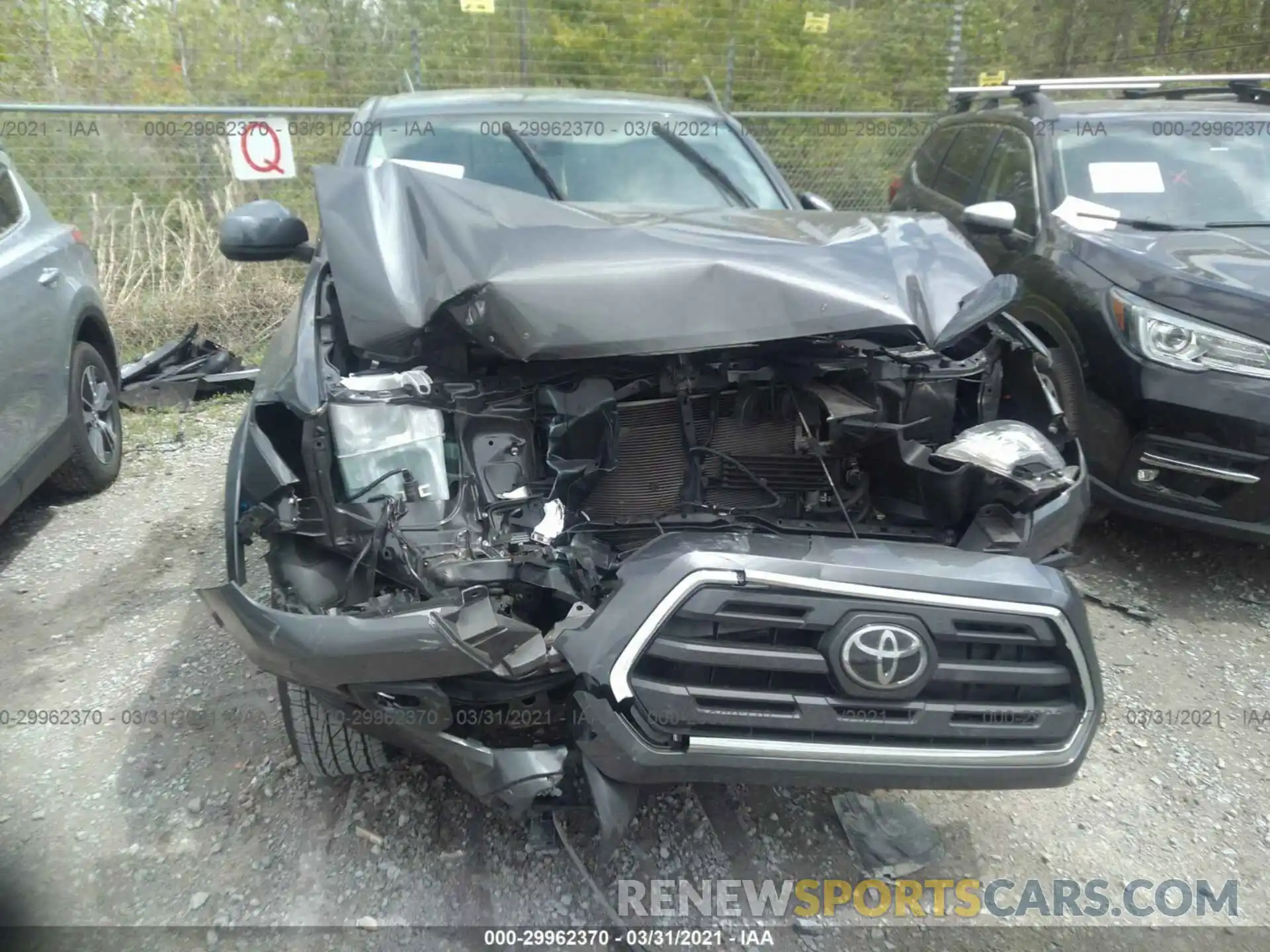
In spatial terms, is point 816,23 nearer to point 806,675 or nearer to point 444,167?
point 444,167

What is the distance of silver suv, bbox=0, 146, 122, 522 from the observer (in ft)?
11.8

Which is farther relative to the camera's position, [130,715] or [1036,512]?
[130,715]

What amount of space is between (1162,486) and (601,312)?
2.82 meters

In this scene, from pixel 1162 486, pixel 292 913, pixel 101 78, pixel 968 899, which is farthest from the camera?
pixel 101 78

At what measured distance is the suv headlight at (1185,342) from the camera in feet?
11.1

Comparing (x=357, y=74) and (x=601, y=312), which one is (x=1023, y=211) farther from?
(x=357, y=74)

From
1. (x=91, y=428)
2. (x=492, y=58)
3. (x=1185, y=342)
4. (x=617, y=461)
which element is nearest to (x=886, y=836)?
(x=617, y=461)

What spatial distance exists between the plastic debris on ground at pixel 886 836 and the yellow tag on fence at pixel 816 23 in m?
8.91

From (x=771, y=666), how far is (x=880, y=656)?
9.4 inches

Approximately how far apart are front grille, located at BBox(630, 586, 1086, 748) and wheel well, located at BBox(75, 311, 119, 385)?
12.6 ft

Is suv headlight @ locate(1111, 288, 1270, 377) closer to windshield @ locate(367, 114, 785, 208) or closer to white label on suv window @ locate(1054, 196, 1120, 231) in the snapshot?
white label on suv window @ locate(1054, 196, 1120, 231)

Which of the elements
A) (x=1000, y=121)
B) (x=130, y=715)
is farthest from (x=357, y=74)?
(x=130, y=715)

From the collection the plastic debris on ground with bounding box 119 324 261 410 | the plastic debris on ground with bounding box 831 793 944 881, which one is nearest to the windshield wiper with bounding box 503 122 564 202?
the plastic debris on ground with bounding box 831 793 944 881

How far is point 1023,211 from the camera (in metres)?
4.55
